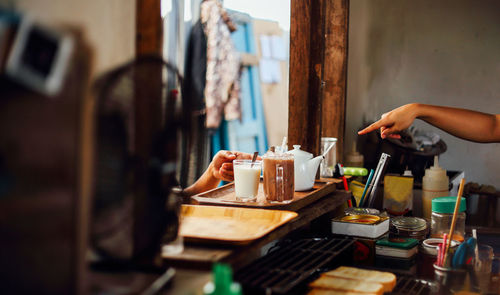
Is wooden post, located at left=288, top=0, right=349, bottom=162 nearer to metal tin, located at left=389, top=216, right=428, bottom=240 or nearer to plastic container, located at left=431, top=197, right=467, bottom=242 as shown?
metal tin, located at left=389, top=216, right=428, bottom=240

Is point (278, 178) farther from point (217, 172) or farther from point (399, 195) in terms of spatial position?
point (399, 195)

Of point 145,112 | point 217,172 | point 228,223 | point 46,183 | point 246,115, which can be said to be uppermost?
point 246,115

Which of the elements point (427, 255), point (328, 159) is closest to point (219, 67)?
point (328, 159)

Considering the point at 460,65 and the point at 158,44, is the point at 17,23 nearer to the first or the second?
the point at 158,44

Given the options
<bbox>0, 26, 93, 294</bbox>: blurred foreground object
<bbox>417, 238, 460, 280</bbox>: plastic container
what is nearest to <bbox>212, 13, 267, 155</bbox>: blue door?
<bbox>417, 238, 460, 280</bbox>: plastic container

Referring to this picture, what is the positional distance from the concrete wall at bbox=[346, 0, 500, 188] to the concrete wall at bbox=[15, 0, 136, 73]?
12.6 ft

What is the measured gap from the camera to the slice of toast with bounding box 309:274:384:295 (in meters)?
1.61

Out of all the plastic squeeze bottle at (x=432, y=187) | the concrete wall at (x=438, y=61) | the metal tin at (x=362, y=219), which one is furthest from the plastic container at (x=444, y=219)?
the concrete wall at (x=438, y=61)

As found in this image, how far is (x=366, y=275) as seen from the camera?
176 centimetres

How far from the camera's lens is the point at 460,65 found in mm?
5039

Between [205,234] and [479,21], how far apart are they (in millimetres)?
4332

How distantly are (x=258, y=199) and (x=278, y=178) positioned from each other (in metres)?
0.14

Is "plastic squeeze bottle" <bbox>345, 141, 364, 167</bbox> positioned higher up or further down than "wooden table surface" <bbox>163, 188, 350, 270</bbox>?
higher up

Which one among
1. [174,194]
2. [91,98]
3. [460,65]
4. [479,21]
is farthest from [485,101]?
[91,98]
